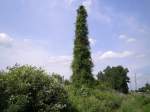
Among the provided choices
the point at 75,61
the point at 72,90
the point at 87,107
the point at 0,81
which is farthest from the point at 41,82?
the point at 75,61

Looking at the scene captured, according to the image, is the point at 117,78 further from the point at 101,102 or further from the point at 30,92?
the point at 30,92

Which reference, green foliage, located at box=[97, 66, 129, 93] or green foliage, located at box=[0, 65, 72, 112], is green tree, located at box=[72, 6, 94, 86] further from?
green foliage, located at box=[97, 66, 129, 93]

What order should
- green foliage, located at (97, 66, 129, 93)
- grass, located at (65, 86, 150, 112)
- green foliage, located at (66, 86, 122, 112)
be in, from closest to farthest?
green foliage, located at (66, 86, 122, 112) → grass, located at (65, 86, 150, 112) → green foliage, located at (97, 66, 129, 93)

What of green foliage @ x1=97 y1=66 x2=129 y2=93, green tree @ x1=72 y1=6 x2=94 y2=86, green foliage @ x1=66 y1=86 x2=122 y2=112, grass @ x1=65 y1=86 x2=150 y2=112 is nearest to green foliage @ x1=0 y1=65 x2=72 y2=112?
green foliage @ x1=66 y1=86 x2=122 y2=112

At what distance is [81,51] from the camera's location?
1372 inches

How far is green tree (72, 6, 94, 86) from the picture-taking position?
34.7 meters

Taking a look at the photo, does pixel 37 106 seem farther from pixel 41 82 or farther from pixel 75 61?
pixel 75 61

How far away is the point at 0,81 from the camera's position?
16000 mm

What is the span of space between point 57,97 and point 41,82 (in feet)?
3.59

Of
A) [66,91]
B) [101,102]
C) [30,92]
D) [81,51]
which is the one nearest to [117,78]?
[81,51]

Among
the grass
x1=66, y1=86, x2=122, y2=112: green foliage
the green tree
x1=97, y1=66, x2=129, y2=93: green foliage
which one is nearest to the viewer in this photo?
x1=66, y1=86, x2=122, y2=112: green foliage

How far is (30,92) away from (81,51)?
715 inches

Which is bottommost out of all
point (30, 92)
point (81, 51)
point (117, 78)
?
point (30, 92)

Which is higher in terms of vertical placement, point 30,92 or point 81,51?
point 81,51
